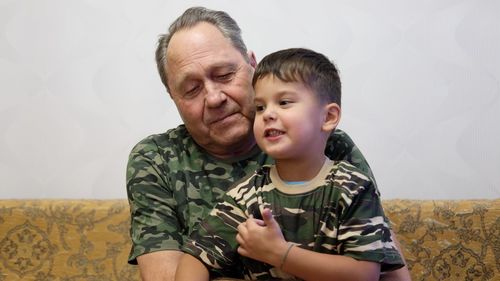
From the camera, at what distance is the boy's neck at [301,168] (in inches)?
48.8

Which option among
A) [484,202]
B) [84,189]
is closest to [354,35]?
[484,202]

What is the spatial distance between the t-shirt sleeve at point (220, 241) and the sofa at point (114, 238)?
1.04m

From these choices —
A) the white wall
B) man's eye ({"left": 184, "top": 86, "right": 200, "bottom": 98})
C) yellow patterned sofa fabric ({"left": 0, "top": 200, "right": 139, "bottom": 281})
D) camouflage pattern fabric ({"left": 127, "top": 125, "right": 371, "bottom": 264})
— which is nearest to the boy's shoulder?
camouflage pattern fabric ({"left": 127, "top": 125, "right": 371, "bottom": 264})

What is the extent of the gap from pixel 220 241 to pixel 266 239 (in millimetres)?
166

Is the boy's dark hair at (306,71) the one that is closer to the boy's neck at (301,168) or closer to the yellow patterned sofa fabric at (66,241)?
the boy's neck at (301,168)

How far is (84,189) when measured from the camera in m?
2.49

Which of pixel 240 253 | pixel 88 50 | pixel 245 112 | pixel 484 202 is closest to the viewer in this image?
pixel 240 253

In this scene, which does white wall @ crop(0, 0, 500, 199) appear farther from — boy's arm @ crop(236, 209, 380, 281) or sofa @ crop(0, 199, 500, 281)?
boy's arm @ crop(236, 209, 380, 281)

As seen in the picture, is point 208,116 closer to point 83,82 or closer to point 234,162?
point 234,162

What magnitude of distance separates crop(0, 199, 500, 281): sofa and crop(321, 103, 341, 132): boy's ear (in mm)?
996

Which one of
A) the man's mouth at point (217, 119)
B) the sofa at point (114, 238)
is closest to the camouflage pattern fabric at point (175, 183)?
the man's mouth at point (217, 119)

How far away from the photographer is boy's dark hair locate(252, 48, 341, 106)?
1.23 metres

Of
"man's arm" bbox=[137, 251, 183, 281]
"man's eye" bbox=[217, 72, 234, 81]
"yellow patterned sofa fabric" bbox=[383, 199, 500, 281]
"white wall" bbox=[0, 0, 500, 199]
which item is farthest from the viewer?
"white wall" bbox=[0, 0, 500, 199]

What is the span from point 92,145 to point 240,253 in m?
1.44
